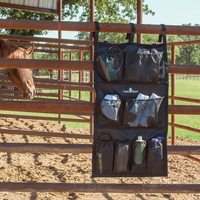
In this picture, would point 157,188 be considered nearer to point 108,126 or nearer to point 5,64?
point 108,126

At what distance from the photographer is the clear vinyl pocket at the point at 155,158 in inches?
71.6

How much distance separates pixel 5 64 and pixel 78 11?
9.22 m

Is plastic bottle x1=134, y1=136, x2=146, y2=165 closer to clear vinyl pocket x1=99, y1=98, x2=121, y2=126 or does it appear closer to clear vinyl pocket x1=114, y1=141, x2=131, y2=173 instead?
clear vinyl pocket x1=114, y1=141, x2=131, y2=173

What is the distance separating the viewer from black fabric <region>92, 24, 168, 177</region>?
176cm

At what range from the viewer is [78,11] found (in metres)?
10.2

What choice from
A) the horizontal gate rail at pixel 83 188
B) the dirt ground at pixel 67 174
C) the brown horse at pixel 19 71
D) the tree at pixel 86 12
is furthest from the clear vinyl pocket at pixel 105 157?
the tree at pixel 86 12

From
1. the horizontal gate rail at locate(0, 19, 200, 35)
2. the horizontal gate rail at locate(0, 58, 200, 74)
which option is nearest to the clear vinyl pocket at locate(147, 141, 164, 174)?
the horizontal gate rail at locate(0, 58, 200, 74)

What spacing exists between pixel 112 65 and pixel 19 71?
8.01 feet

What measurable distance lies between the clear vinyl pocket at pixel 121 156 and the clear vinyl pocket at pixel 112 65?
512mm

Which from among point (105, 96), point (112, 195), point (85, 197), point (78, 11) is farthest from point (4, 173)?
point (78, 11)

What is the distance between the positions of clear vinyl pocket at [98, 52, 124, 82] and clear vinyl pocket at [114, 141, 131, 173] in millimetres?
512

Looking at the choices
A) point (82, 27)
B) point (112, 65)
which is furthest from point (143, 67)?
point (82, 27)

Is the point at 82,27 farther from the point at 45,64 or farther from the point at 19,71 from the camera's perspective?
the point at 19,71

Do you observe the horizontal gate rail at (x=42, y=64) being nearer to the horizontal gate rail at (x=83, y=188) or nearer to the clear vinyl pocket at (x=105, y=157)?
the clear vinyl pocket at (x=105, y=157)
